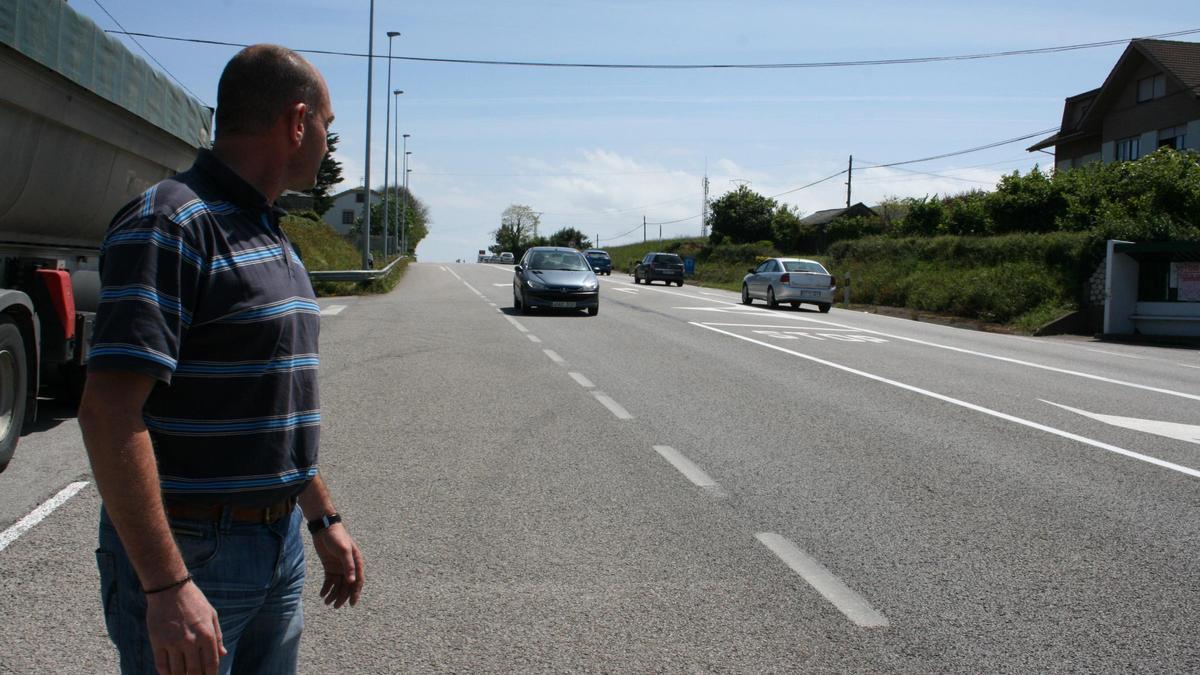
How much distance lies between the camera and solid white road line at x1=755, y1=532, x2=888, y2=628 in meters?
4.36

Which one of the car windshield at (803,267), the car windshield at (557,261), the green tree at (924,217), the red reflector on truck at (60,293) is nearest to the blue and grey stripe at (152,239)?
the red reflector on truck at (60,293)

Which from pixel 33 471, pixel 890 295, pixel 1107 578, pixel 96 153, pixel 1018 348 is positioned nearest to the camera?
pixel 1107 578

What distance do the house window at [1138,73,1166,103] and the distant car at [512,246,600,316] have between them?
29.8 meters

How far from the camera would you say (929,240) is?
36.4 meters

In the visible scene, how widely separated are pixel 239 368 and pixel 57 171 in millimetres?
6786

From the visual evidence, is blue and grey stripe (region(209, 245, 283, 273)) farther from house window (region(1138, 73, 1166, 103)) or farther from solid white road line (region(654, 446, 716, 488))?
house window (region(1138, 73, 1166, 103))

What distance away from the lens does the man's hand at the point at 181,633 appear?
1.93 metres

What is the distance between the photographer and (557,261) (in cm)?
2475

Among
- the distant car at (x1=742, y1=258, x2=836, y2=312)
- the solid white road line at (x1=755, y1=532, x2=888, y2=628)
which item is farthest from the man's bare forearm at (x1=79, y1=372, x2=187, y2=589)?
the distant car at (x1=742, y1=258, x2=836, y2=312)

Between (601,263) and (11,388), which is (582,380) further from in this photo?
(601,263)

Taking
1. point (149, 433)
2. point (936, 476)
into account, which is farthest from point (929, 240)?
point (149, 433)

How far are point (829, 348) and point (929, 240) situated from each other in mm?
21344

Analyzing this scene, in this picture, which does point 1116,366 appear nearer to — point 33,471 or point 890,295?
point 33,471

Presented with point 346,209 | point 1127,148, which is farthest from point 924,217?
point 346,209
